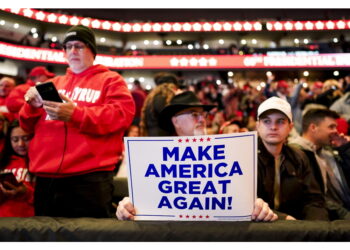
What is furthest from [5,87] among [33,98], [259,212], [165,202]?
[259,212]

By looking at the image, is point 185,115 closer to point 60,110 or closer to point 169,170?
point 60,110

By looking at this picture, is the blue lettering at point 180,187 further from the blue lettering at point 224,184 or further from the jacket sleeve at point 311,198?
the jacket sleeve at point 311,198

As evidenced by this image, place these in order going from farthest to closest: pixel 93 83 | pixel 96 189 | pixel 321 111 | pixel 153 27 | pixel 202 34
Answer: pixel 202 34, pixel 153 27, pixel 321 111, pixel 93 83, pixel 96 189

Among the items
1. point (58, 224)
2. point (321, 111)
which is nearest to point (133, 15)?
point (321, 111)

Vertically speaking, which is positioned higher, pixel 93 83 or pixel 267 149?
pixel 93 83

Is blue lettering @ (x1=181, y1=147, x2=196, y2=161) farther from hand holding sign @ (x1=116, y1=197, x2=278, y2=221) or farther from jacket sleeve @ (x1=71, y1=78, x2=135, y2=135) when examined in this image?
jacket sleeve @ (x1=71, y1=78, x2=135, y2=135)

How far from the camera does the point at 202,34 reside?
855 inches

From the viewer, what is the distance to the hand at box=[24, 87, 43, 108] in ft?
6.84

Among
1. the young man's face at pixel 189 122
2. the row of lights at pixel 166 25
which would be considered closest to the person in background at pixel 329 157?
the young man's face at pixel 189 122

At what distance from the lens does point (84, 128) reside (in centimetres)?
203

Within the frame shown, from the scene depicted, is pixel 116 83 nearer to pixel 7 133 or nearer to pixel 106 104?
pixel 106 104

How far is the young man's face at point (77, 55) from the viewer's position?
2.31 m

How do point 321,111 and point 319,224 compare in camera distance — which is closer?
point 319,224

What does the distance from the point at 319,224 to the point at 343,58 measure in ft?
5.96
